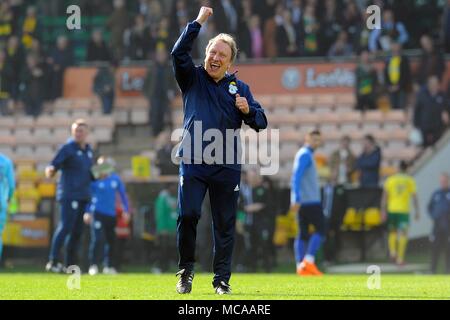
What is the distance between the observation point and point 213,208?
11391 millimetres

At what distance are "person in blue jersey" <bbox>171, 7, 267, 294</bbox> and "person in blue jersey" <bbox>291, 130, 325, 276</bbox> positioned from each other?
7125 mm

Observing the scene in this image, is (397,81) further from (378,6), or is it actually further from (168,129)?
(168,129)

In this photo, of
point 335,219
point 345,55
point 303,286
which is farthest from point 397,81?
point 303,286

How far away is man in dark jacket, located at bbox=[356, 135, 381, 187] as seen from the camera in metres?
24.2

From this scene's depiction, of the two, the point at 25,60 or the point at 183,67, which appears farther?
the point at 25,60

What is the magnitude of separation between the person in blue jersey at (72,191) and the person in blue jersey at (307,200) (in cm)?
326

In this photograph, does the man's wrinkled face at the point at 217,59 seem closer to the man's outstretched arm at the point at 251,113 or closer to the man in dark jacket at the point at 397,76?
the man's outstretched arm at the point at 251,113

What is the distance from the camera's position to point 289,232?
79.3 feet

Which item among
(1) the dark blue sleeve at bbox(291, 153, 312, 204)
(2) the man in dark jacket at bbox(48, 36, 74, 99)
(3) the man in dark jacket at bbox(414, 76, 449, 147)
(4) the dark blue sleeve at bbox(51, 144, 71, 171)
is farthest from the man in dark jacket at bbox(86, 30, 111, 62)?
(1) the dark blue sleeve at bbox(291, 153, 312, 204)

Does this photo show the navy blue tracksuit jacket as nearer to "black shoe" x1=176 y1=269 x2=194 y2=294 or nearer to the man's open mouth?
"black shoe" x1=176 y1=269 x2=194 y2=294

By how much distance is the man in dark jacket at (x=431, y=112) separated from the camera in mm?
25547

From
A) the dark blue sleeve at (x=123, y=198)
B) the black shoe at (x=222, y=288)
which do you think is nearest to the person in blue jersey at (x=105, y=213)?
the dark blue sleeve at (x=123, y=198)

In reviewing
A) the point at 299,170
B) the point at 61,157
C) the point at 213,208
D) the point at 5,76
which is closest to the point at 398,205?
the point at 299,170

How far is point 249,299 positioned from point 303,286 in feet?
11.2
